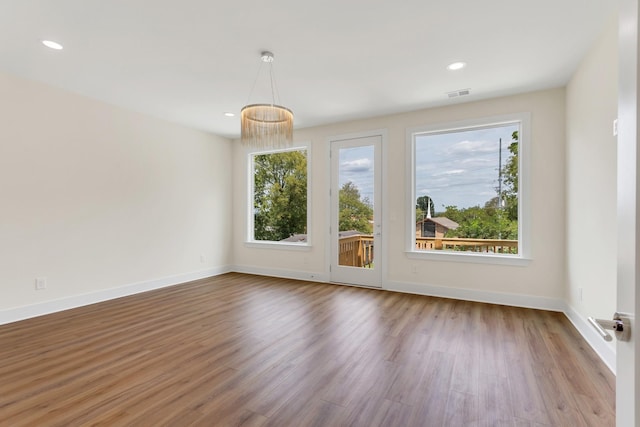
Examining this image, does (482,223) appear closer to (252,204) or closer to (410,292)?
(410,292)

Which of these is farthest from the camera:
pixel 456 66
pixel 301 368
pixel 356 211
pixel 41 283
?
pixel 356 211

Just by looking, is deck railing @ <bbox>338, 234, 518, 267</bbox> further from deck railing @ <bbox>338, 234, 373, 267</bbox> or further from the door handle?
the door handle

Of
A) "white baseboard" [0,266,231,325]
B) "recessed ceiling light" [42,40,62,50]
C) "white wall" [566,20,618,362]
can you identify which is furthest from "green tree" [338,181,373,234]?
"recessed ceiling light" [42,40,62,50]

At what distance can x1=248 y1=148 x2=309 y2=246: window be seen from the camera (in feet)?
18.4

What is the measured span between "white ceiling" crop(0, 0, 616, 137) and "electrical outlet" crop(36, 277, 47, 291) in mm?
2248

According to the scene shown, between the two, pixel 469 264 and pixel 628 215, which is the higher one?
pixel 628 215

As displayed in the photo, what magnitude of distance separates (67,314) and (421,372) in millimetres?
3882

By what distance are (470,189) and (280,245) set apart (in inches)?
129

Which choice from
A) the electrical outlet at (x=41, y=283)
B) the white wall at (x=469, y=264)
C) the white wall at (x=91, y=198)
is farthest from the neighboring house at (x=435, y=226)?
the electrical outlet at (x=41, y=283)

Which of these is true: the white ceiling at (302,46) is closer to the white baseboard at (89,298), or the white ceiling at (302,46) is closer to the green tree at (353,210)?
the green tree at (353,210)

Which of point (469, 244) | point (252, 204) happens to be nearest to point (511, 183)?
point (469, 244)

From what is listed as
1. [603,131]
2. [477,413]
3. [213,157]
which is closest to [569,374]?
[477,413]

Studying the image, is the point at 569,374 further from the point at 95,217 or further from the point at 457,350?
the point at 95,217

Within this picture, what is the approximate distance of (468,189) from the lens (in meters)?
4.27
